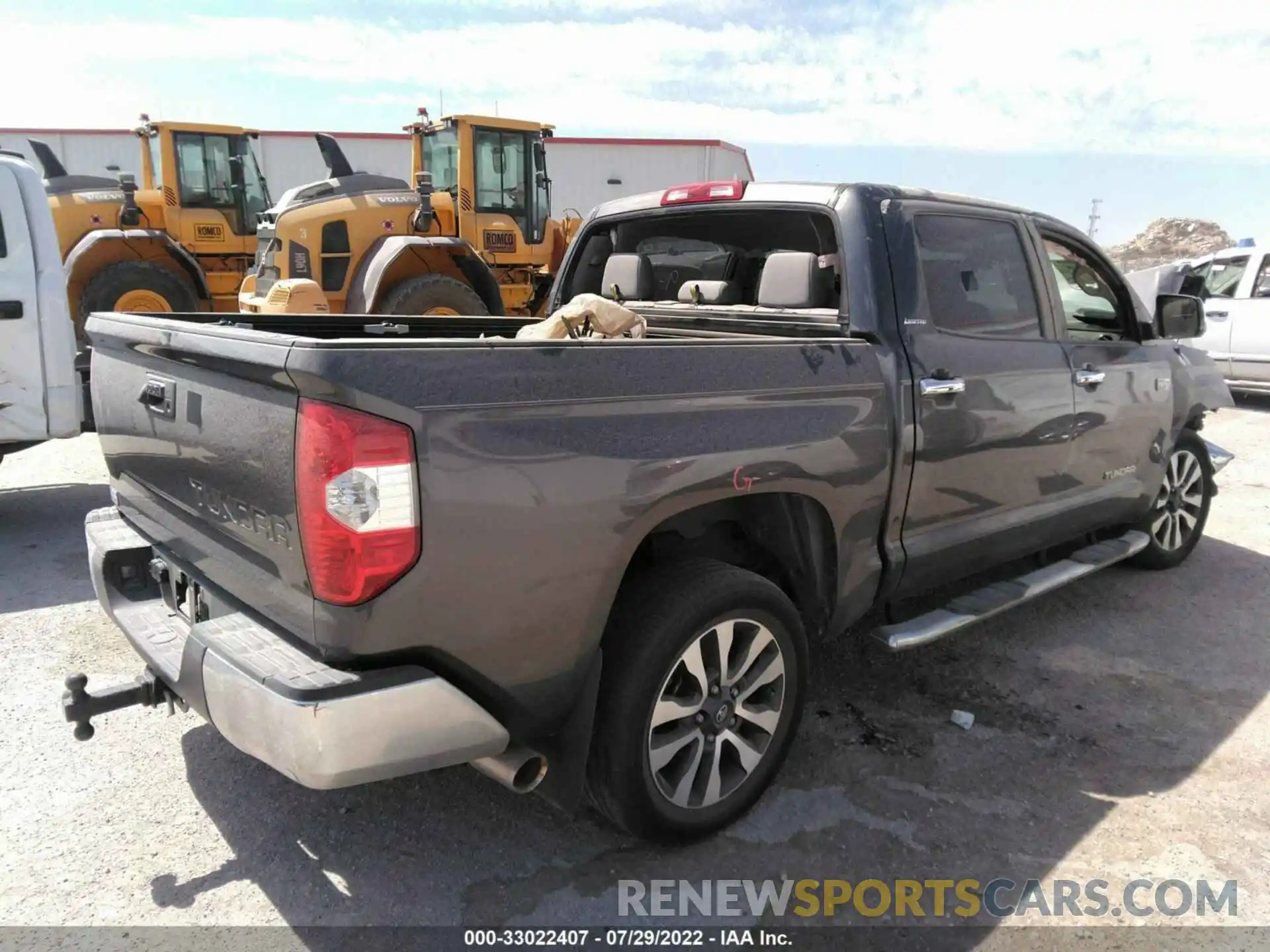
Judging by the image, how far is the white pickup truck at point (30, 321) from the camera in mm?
5500

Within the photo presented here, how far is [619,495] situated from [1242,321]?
1130 cm

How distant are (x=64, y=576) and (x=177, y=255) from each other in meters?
7.63

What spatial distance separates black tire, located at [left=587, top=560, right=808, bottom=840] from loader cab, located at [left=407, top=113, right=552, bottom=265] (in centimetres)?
866

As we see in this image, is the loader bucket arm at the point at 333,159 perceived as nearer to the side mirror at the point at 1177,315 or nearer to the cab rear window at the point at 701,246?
the cab rear window at the point at 701,246

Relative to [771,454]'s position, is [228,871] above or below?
below

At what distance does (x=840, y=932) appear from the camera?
2.50 metres

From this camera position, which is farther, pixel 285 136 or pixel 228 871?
pixel 285 136

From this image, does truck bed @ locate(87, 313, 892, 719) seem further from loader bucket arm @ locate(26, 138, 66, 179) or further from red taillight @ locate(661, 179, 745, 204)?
loader bucket arm @ locate(26, 138, 66, 179)

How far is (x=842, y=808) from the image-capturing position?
9.96 ft

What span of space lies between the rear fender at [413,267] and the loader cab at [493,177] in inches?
22.5

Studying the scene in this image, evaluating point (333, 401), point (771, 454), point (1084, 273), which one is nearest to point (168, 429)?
point (333, 401)

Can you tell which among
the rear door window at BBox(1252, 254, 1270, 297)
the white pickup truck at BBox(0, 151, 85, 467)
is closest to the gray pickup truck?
the white pickup truck at BBox(0, 151, 85, 467)

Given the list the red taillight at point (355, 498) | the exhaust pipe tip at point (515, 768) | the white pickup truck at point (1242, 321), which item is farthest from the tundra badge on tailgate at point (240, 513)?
the white pickup truck at point (1242, 321)

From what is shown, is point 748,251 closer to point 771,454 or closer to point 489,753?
point 771,454
